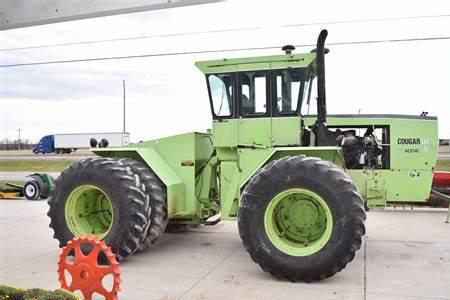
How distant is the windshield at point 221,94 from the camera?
7.51m

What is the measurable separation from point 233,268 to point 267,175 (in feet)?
4.83

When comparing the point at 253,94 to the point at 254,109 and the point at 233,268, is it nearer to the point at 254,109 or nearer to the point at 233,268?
the point at 254,109

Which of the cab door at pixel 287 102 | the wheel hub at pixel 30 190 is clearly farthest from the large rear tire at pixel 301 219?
the wheel hub at pixel 30 190

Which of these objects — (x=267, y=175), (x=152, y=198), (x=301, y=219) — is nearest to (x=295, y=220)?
(x=301, y=219)

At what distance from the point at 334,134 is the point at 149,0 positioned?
485 centimetres

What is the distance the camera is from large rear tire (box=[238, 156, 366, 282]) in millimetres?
5836

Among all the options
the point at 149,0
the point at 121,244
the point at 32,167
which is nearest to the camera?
the point at 149,0

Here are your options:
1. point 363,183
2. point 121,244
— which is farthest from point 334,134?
point 121,244

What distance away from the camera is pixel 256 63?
7305mm

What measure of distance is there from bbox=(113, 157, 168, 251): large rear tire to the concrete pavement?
399mm

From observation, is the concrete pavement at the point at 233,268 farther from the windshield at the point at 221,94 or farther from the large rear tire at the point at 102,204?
the windshield at the point at 221,94

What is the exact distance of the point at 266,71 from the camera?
23.8 feet

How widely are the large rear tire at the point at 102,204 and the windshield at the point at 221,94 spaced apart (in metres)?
1.65

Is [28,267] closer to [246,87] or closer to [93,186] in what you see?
[93,186]
